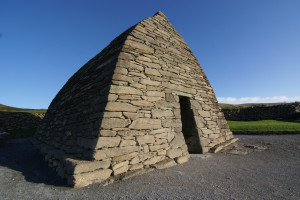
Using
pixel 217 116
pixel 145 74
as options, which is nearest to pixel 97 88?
pixel 145 74

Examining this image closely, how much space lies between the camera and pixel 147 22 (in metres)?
5.98

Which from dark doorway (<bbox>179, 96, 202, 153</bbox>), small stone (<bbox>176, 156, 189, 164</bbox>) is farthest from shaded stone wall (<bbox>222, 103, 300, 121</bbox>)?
small stone (<bbox>176, 156, 189, 164</bbox>)

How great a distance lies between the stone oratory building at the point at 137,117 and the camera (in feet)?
11.4

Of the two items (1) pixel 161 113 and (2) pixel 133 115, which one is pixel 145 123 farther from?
(1) pixel 161 113

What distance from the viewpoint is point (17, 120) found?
568 inches

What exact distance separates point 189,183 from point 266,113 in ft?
69.7

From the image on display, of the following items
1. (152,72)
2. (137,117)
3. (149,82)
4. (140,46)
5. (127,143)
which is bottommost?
(127,143)

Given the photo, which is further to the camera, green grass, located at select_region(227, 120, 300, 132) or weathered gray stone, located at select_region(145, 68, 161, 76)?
green grass, located at select_region(227, 120, 300, 132)

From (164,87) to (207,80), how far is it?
3.71 metres

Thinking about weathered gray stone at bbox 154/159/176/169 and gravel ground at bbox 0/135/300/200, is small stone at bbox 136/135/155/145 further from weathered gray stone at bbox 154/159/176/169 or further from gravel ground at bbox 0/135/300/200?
gravel ground at bbox 0/135/300/200

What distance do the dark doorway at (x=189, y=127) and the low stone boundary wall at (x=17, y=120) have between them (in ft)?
50.6

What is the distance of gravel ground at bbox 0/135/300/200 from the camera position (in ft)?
8.73

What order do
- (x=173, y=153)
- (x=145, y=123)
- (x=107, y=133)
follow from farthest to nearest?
(x=173, y=153)
(x=145, y=123)
(x=107, y=133)

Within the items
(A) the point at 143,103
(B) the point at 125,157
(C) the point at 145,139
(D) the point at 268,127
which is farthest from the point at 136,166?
(D) the point at 268,127
